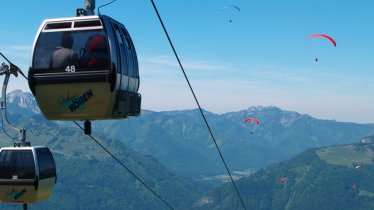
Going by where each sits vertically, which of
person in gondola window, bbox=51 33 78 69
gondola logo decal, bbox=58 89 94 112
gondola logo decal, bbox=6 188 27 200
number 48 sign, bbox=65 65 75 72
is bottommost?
gondola logo decal, bbox=6 188 27 200

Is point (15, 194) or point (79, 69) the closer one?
point (79, 69)

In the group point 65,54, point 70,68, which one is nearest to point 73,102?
point 70,68

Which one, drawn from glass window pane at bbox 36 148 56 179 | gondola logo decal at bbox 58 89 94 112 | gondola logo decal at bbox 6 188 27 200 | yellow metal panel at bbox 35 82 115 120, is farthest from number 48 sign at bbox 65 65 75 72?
gondola logo decal at bbox 6 188 27 200

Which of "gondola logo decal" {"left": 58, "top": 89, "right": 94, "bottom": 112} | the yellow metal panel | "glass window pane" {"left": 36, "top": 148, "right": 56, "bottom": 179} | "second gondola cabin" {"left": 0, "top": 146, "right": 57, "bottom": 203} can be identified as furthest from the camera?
"glass window pane" {"left": 36, "top": 148, "right": 56, "bottom": 179}

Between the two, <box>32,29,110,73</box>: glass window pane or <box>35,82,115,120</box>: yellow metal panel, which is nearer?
<box>32,29,110,73</box>: glass window pane

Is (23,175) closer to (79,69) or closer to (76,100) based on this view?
(76,100)

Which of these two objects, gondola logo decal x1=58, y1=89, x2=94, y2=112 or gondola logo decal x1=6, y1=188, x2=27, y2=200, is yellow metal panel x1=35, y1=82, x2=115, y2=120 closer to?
gondola logo decal x1=58, y1=89, x2=94, y2=112

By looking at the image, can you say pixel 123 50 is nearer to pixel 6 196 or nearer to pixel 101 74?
pixel 101 74

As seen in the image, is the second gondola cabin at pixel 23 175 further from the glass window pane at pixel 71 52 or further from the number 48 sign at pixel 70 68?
the number 48 sign at pixel 70 68
